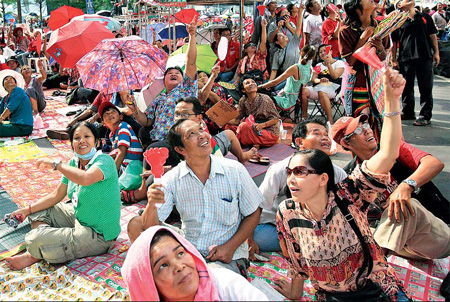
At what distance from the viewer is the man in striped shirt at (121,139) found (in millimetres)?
3980

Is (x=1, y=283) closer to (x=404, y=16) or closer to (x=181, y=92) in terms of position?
(x=181, y=92)

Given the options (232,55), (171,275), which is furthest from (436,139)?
(171,275)

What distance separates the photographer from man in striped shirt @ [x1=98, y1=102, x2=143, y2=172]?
398cm

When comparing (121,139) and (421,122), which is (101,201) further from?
(421,122)

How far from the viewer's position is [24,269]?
2.71 meters

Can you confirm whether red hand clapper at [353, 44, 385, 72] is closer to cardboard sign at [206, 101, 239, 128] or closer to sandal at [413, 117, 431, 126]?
cardboard sign at [206, 101, 239, 128]

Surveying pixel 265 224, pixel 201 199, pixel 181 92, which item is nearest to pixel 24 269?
pixel 201 199

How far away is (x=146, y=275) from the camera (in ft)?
4.70

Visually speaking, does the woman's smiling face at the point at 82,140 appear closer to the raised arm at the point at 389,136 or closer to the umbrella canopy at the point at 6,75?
the raised arm at the point at 389,136

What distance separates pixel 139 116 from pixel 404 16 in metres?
2.56

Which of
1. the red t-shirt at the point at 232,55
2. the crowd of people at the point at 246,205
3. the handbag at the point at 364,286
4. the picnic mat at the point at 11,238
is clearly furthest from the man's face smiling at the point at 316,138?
the red t-shirt at the point at 232,55

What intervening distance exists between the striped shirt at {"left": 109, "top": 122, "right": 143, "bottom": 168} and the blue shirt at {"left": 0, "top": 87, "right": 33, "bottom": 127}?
9.46 ft

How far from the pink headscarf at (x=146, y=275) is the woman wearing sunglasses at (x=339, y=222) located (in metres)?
0.55

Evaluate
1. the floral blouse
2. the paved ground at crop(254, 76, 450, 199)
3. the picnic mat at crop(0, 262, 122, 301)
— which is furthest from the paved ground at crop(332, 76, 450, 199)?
the picnic mat at crop(0, 262, 122, 301)
